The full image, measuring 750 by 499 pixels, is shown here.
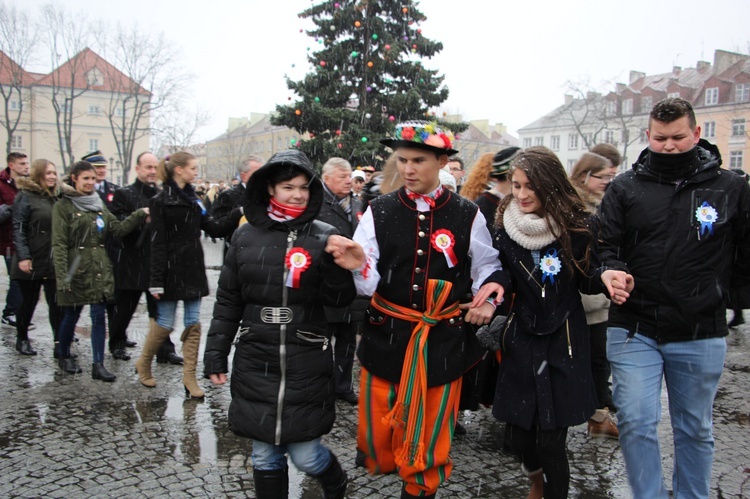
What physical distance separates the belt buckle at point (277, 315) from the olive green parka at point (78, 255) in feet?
11.2

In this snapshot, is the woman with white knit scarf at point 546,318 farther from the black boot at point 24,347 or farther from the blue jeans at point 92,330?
the black boot at point 24,347

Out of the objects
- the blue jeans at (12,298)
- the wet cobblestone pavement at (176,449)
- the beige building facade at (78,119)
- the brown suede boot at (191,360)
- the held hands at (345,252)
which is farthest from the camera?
the beige building facade at (78,119)

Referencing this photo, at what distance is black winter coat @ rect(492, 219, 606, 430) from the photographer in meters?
3.09

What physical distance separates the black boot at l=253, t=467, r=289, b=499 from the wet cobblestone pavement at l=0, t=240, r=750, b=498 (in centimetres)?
64

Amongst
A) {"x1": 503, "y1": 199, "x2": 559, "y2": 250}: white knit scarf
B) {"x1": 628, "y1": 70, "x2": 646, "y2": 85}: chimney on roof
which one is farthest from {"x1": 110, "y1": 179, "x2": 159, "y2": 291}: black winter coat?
{"x1": 628, "y1": 70, "x2": 646, "y2": 85}: chimney on roof

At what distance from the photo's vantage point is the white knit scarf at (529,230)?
Answer: 3.18 m

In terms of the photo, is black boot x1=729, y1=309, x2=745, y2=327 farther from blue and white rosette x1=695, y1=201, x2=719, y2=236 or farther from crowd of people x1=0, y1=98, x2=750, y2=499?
blue and white rosette x1=695, y1=201, x2=719, y2=236

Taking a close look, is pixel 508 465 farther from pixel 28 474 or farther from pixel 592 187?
pixel 28 474

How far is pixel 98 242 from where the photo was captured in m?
5.95

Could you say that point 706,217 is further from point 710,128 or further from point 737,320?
point 710,128

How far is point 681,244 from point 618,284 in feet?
1.42

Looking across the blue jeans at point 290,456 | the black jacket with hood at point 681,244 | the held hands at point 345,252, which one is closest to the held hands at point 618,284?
the black jacket with hood at point 681,244

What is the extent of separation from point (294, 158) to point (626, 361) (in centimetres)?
199

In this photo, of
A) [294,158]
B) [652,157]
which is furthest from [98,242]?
[652,157]
